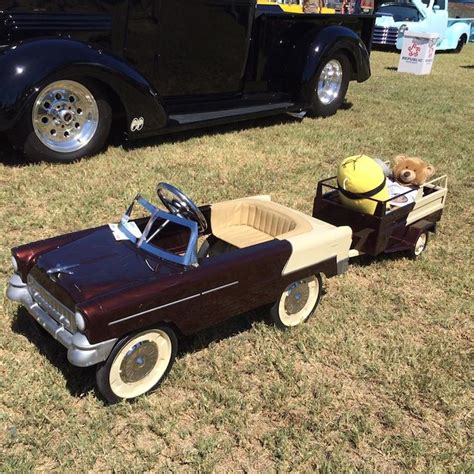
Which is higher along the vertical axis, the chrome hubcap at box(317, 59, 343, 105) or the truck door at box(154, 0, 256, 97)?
the truck door at box(154, 0, 256, 97)

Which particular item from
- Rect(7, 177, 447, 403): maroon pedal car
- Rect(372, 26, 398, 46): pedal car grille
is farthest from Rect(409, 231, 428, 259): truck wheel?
Rect(372, 26, 398, 46): pedal car grille

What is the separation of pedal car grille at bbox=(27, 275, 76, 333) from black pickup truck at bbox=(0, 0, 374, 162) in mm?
2209

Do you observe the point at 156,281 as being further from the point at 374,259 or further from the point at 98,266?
the point at 374,259

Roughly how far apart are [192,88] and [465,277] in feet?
11.4

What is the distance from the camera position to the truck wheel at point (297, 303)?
288 cm

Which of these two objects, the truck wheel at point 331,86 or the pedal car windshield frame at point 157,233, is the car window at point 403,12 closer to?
the truck wheel at point 331,86

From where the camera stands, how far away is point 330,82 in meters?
7.38

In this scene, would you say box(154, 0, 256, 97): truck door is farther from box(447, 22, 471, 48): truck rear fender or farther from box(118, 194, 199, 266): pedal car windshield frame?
box(447, 22, 471, 48): truck rear fender

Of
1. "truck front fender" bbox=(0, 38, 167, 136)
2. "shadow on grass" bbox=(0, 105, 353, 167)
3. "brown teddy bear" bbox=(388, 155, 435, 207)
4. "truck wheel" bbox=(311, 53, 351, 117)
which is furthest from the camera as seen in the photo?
"truck wheel" bbox=(311, 53, 351, 117)

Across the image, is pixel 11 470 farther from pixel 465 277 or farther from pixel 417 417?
pixel 465 277

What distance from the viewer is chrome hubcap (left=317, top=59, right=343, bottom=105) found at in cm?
716

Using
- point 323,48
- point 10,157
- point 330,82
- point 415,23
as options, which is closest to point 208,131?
point 323,48

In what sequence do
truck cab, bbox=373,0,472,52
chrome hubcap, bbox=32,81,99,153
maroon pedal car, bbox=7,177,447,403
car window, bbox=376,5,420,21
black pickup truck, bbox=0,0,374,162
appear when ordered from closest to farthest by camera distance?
1. maroon pedal car, bbox=7,177,447,403
2. black pickup truck, bbox=0,0,374,162
3. chrome hubcap, bbox=32,81,99,153
4. truck cab, bbox=373,0,472,52
5. car window, bbox=376,5,420,21

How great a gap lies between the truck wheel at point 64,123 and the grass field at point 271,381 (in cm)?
23
